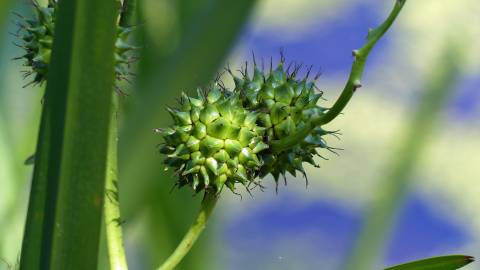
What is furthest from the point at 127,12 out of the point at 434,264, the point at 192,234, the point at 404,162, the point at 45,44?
the point at 404,162

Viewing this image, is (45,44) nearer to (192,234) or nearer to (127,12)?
Result: (127,12)

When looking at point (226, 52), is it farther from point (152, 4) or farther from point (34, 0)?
point (152, 4)

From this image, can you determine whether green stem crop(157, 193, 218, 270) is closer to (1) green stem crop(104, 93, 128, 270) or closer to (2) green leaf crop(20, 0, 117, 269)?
(1) green stem crop(104, 93, 128, 270)

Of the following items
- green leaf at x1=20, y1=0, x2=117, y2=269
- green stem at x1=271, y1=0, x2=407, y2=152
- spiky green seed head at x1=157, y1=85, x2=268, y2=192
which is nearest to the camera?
green leaf at x1=20, y1=0, x2=117, y2=269

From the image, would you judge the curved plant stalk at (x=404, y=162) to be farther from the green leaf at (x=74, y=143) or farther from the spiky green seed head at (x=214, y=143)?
the green leaf at (x=74, y=143)

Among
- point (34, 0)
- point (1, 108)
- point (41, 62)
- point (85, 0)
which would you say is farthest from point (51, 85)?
point (1, 108)

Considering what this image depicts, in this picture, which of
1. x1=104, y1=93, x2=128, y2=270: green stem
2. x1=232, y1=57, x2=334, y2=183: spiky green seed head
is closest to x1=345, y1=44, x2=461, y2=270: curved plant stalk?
x1=232, y1=57, x2=334, y2=183: spiky green seed head
